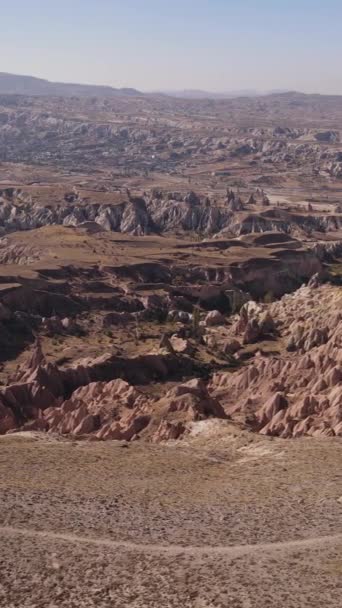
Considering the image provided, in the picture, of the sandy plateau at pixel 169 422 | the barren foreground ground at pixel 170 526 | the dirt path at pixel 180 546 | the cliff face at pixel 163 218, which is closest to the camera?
the barren foreground ground at pixel 170 526

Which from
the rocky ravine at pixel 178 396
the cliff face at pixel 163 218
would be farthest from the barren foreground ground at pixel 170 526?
the cliff face at pixel 163 218

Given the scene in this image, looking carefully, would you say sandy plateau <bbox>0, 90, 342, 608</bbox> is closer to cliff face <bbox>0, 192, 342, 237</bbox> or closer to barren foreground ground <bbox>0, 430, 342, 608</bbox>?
barren foreground ground <bbox>0, 430, 342, 608</bbox>

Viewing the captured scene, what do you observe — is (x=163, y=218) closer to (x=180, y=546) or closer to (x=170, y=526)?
(x=170, y=526)

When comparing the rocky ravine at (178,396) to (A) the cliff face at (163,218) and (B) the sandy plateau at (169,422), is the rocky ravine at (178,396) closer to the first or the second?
(B) the sandy plateau at (169,422)

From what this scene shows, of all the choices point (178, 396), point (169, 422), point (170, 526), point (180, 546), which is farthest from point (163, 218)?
point (180, 546)

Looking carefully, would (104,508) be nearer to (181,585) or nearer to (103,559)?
(103,559)

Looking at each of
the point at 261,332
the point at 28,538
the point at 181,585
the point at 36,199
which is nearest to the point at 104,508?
the point at 28,538

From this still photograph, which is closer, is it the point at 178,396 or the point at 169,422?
the point at 169,422
